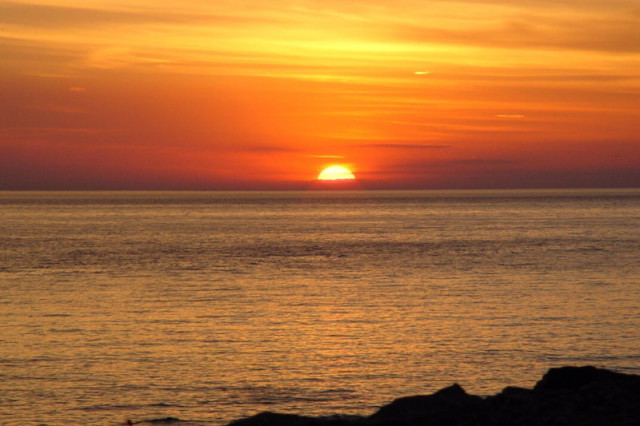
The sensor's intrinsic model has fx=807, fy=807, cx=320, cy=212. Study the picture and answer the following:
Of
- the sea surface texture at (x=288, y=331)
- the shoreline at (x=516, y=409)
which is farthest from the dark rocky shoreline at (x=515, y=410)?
the sea surface texture at (x=288, y=331)

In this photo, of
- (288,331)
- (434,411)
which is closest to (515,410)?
(434,411)

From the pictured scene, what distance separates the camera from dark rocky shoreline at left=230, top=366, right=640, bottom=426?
693 inches

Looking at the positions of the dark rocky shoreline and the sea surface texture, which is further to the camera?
the sea surface texture

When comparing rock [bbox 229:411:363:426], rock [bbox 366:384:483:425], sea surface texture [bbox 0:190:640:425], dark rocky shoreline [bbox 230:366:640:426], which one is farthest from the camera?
sea surface texture [bbox 0:190:640:425]

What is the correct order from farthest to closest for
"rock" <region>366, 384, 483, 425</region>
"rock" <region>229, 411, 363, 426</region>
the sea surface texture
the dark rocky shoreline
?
1. the sea surface texture
2. "rock" <region>229, 411, 363, 426</region>
3. the dark rocky shoreline
4. "rock" <region>366, 384, 483, 425</region>

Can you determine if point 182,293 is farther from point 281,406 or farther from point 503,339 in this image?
point 281,406

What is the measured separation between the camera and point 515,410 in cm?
1873

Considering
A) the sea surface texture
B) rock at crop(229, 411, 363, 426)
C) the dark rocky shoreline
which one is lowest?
the sea surface texture

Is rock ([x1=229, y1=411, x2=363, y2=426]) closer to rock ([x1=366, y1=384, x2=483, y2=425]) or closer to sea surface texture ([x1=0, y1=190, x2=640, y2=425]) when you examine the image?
rock ([x1=366, y1=384, x2=483, y2=425])

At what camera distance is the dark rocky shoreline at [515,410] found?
1761 centimetres

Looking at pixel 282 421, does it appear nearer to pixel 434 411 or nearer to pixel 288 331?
pixel 434 411

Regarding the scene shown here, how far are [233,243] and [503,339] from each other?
3139 inches

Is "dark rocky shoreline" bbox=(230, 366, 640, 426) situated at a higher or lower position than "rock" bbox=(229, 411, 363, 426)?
higher

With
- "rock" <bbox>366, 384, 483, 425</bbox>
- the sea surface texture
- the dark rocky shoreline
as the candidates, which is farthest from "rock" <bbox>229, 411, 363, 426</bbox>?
the sea surface texture
